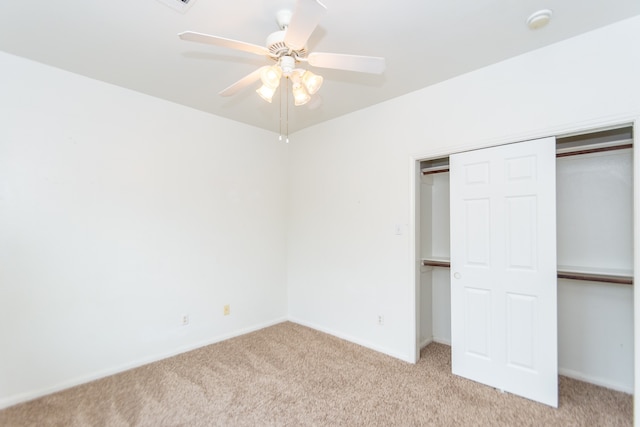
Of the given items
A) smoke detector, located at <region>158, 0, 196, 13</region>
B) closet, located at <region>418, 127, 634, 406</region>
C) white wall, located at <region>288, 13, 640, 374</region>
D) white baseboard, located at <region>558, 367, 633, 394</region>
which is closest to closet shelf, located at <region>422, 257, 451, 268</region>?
white wall, located at <region>288, 13, 640, 374</region>

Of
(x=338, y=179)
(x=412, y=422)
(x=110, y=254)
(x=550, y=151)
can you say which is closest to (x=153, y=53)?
(x=110, y=254)

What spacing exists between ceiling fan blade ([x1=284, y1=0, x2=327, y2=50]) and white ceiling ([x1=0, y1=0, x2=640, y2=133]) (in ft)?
1.32

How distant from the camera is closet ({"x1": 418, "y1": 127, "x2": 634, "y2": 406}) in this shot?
238 centimetres

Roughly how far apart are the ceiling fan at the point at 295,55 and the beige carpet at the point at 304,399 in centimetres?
223

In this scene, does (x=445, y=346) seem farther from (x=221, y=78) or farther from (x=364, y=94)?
(x=221, y=78)

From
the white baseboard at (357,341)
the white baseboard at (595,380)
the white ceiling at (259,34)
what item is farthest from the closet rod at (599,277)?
the white ceiling at (259,34)

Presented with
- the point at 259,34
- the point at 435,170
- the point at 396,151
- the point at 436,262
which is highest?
the point at 259,34

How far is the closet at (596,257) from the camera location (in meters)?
2.38

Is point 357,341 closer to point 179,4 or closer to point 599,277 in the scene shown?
point 599,277

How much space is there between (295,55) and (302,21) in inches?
15.5

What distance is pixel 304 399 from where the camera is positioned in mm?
2314

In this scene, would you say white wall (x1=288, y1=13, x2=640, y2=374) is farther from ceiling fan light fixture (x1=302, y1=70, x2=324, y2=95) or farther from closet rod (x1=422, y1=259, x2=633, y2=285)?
ceiling fan light fixture (x1=302, y1=70, x2=324, y2=95)

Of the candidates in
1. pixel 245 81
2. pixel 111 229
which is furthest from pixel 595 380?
pixel 111 229

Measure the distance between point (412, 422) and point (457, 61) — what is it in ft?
8.95
